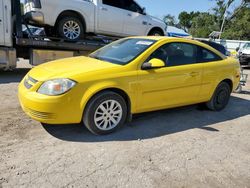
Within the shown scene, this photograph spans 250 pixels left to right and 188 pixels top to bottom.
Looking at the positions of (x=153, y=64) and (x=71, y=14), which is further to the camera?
(x=71, y=14)

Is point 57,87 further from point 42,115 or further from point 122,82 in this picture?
point 122,82

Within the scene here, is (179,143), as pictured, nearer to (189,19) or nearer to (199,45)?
(199,45)

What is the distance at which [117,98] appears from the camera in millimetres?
4141

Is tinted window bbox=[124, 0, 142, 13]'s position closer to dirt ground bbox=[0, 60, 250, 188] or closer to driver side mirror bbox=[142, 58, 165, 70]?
dirt ground bbox=[0, 60, 250, 188]

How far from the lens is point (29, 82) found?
4109 millimetres

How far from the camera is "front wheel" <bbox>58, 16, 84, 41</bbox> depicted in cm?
821

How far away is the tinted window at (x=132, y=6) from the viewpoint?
30.2ft

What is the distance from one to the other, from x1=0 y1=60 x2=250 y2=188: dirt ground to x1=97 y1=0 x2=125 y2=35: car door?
4.68 m

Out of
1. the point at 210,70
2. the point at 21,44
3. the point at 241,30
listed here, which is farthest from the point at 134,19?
the point at 241,30

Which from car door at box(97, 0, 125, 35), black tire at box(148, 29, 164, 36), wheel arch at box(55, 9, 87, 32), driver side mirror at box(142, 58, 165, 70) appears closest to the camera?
driver side mirror at box(142, 58, 165, 70)

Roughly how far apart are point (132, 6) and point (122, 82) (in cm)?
595

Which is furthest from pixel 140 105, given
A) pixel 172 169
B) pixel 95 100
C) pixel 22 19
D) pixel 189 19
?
pixel 189 19

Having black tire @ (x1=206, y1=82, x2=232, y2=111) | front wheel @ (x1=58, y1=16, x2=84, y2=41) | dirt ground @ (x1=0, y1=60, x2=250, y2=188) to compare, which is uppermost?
front wheel @ (x1=58, y1=16, x2=84, y2=41)

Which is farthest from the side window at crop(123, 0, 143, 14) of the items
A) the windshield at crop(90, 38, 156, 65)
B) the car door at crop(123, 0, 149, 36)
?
the windshield at crop(90, 38, 156, 65)
